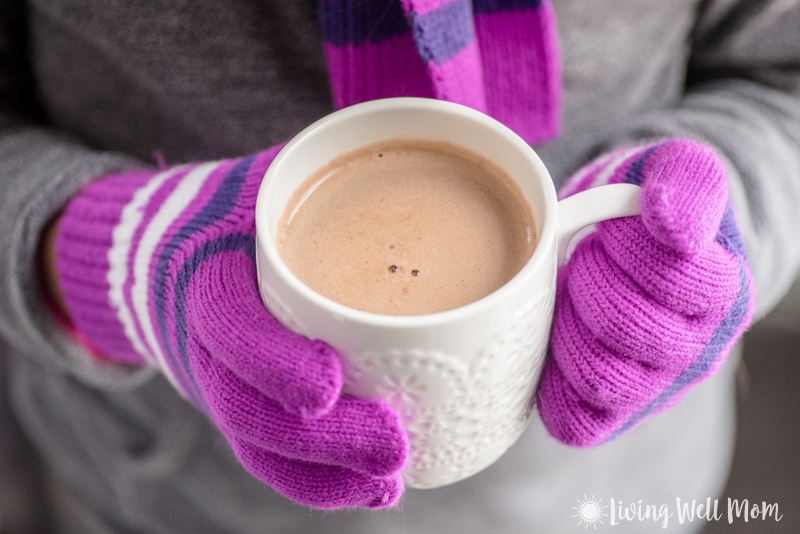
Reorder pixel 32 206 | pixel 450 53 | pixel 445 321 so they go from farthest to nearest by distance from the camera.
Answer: pixel 32 206 < pixel 450 53 < pixel 445 321

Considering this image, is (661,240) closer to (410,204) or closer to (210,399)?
(410,204)

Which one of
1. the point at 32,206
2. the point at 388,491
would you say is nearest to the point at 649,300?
the point at 388,491

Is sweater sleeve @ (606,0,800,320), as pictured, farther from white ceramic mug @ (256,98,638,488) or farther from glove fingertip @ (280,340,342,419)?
glove fingertip @ (280,340,342,419)

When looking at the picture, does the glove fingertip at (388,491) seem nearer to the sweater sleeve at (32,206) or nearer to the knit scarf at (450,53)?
the knit scarf at (450,53)

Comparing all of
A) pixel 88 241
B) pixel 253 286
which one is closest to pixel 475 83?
pixel 253 286

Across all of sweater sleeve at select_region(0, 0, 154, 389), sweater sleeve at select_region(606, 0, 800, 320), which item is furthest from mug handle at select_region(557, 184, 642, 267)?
sweater sleeve at select_region(0, 0, 154, 389)

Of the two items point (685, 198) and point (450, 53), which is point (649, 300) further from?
point (450, 53)
